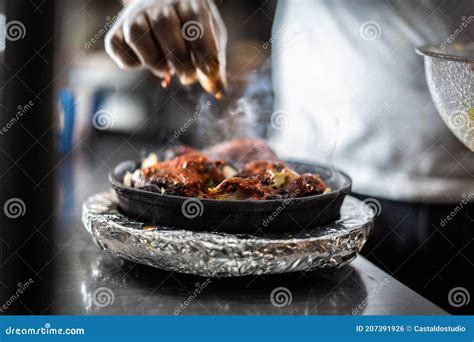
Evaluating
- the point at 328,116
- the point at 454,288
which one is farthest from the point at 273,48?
the point at 454,288

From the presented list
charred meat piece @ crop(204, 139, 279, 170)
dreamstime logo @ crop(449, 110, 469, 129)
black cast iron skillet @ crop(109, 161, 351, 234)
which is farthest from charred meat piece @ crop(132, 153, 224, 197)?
dreamstime logo @ crop(449, 110, 469, 129)

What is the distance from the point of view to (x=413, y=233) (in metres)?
1.66

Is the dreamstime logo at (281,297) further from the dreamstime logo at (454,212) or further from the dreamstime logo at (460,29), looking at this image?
the dreamstime logo at (460,29)

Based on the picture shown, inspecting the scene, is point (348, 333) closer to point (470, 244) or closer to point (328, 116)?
point (470, 244)

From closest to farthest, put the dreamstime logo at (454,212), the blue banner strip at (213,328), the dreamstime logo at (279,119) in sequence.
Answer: the blue banner strip at (213,328) < the dreamstime logo at (454,212) < the dreamstime logo at (279,119)

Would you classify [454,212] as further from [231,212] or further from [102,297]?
[102,297]

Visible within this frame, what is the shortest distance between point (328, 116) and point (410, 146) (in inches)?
10.4

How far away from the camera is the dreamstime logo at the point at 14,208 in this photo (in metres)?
1.06

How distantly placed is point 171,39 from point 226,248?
51cm

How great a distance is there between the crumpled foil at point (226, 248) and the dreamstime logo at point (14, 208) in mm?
242

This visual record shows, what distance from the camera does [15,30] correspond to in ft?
3.24

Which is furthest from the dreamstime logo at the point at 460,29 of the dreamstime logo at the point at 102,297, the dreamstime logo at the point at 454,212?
the dreamstime logo at the point at 102,297

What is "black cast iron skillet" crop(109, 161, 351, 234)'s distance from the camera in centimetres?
122

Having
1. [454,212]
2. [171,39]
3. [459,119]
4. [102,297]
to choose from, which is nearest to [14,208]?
[102,297]
